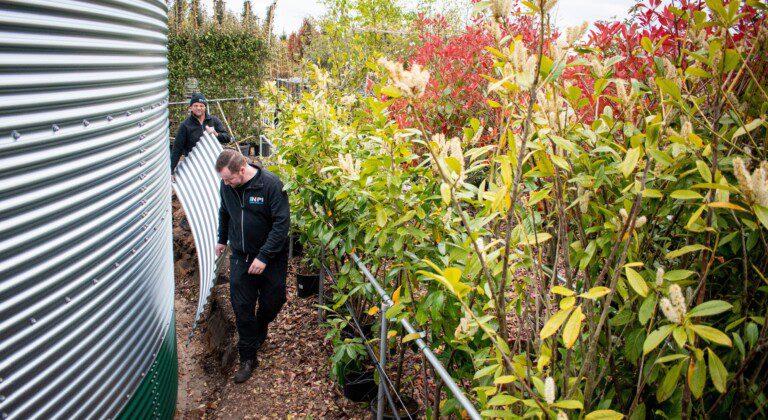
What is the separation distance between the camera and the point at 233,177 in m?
4.20

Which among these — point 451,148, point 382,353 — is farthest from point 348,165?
point 382,353

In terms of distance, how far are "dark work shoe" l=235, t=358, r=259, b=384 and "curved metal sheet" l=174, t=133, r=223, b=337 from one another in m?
1.10

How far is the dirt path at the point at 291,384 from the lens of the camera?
3.98 metres

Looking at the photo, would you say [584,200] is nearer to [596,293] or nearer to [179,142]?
[596,293]

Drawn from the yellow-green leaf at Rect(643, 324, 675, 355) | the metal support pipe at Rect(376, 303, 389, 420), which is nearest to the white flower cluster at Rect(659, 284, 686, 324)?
the yellow-green leaf at Rect(643, 324, 675, 355)

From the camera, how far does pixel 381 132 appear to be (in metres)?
2.74

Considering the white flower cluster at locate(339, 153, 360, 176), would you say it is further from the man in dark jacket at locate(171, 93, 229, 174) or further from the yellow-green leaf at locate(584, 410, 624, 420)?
the man in dark jacket at locate(171, 93, 229, 174)

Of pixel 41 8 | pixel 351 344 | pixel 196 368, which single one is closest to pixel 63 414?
pixel 41 8

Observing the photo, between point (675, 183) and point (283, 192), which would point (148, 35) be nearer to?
point (283, 192)

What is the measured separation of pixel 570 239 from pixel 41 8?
2.12 metres

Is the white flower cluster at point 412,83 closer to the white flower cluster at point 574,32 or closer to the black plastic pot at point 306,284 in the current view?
the white flower cluster at point 574,32

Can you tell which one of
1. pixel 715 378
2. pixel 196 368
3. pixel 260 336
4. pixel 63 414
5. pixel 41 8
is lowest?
pixel 196 368

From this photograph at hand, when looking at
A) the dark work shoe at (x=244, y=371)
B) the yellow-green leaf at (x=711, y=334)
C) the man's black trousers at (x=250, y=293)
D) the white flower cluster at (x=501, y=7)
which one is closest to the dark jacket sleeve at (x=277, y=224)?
the man's black trousers at (x=250, y=293)

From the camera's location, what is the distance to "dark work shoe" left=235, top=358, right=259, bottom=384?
4453 mm
